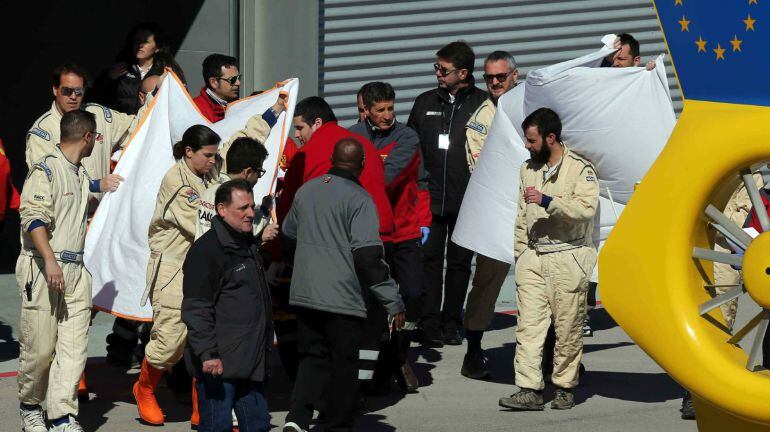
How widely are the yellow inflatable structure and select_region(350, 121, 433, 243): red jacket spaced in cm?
276

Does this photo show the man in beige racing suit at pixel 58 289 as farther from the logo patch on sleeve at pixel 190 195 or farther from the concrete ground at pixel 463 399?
the logo patch on sleeve at pixel 190 195

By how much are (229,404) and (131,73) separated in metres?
4.10

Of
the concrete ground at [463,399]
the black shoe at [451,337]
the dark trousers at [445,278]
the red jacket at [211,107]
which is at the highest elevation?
the red jacket at [211,107]

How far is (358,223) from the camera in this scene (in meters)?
7.40

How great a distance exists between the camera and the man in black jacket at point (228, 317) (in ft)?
21.5

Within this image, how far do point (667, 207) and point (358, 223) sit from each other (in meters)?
1.94

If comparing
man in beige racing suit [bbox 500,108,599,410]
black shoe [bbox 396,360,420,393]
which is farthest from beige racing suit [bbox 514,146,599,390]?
black shoe [bbox 396,360,420,393]

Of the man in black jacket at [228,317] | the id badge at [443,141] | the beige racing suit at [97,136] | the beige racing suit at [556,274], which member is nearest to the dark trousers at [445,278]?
the id badge at [443,141]

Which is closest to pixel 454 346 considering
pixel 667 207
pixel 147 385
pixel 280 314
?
pixel 280 314

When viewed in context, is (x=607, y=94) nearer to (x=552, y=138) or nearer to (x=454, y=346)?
(x=552, y=138)

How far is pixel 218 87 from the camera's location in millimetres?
8906

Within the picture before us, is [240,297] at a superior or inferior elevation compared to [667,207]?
inferior

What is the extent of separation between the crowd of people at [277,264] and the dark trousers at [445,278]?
1.87 ft

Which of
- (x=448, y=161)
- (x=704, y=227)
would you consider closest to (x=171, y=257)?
(x=448, y=161)
